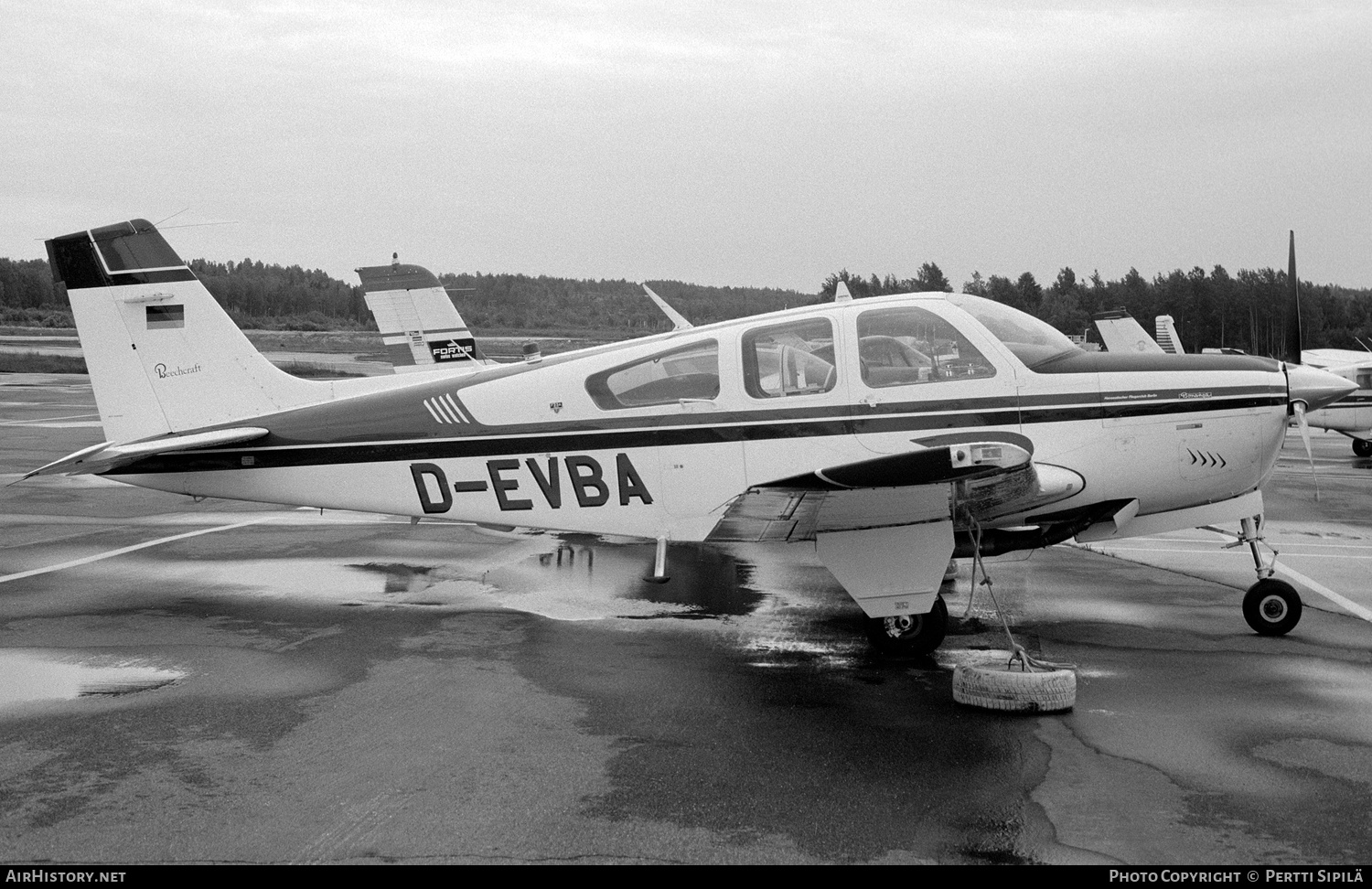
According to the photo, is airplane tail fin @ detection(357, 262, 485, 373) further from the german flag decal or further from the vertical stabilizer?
the vertical stabilizer

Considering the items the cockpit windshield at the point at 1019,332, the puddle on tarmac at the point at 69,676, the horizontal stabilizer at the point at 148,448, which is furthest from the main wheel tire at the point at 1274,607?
the horizontal stabilizer at the point at 148,448

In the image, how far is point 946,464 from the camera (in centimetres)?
605

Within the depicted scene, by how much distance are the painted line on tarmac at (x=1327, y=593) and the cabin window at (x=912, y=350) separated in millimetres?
3406

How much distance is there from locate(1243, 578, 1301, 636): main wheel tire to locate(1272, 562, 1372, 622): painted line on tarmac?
3.26ft

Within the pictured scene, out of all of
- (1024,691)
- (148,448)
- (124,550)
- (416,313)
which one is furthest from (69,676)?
(416,313)

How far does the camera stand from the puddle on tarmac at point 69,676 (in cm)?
639

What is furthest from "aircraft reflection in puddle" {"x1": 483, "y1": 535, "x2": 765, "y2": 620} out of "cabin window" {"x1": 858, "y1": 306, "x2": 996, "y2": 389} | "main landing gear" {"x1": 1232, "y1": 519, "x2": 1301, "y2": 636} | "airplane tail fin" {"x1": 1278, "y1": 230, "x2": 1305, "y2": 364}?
"airplane tail fin" {"x1": 1278, "y1": 230, "x2": 1305, "y2": 364}

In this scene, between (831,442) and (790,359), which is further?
(790,359)

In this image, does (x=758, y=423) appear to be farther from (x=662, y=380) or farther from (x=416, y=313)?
(x=416, y=313)

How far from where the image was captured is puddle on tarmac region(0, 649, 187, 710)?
6.39m

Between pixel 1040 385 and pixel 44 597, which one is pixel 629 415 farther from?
pixel 44 597

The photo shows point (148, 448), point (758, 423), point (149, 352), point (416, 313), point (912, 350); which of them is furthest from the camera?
point (416, 313)

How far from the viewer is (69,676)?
673cm

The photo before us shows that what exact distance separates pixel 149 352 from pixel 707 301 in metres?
23.3
